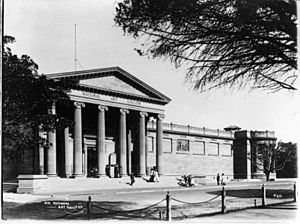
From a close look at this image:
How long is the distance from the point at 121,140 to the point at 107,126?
422 centimetres

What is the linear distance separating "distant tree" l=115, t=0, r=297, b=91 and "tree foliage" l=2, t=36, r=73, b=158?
5.00 metres

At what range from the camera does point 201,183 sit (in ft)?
142

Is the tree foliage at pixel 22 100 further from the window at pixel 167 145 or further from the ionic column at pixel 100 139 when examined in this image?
the window at pixel 167 145

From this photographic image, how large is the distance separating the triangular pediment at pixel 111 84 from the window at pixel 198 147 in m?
14.7

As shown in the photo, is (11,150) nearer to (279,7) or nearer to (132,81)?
(279,7)

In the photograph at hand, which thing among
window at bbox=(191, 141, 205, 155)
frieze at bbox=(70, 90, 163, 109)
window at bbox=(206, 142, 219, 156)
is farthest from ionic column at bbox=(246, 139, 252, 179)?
frieze at bbox=(70, 90, 163, 109)

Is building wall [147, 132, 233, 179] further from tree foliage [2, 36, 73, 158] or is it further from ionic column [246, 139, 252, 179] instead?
tree foliage [2, 36, 73, 158]

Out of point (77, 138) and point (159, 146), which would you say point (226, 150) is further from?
point (77, 138)

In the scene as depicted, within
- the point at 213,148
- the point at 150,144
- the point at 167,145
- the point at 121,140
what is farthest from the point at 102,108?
the point at 213,148

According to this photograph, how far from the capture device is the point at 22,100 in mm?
14758

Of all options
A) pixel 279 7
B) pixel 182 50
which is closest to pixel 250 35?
pixel 279 7

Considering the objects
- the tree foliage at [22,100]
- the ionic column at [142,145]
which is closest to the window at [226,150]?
the ionic column at [142,145]

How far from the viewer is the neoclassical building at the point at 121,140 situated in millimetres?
37000

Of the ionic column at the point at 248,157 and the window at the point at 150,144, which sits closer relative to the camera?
the window at the point at 150,144
